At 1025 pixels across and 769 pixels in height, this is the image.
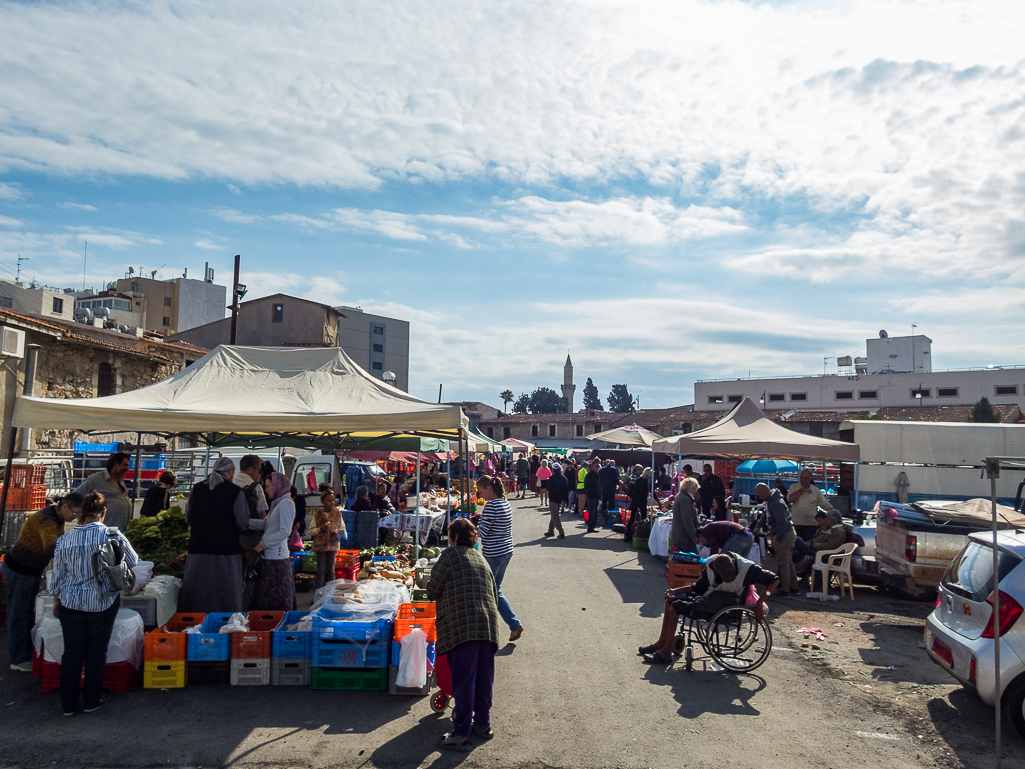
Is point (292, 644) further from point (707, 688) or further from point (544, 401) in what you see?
point (544, 401)

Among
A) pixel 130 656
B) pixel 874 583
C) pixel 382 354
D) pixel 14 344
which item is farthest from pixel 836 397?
pixel 130 656

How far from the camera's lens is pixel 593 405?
113 meters

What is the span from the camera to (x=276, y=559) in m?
7.14

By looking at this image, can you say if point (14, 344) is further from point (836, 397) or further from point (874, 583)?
point (836, 397)

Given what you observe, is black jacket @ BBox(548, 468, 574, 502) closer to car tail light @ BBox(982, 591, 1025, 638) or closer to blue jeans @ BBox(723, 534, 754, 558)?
blue jeans @ BBox(723, 534, 754, 558)

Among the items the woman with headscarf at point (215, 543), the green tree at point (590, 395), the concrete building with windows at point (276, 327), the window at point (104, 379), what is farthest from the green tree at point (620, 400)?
the woman with headscarf at point (215, 543)

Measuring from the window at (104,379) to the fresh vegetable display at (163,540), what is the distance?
19.1m

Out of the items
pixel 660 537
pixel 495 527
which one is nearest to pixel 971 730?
pixel 495 527

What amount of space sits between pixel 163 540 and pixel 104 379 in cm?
1992

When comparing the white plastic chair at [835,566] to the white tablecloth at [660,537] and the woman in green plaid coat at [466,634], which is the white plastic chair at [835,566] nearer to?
the white tablecloth at [660,537]

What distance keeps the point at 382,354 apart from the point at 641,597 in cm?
5716

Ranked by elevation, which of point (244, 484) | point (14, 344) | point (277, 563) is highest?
point (14, 344)

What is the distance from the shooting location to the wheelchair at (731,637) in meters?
6.41

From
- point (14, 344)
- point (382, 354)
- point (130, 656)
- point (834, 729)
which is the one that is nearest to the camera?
point (834, 729)
